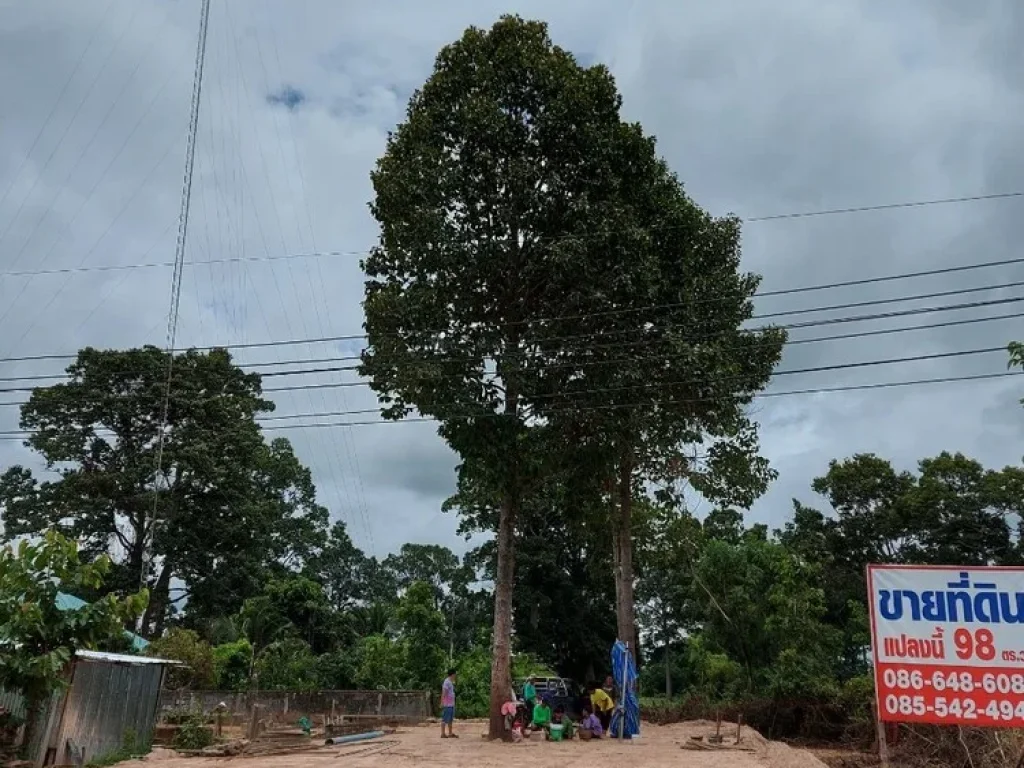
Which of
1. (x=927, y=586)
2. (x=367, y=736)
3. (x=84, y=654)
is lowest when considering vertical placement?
(x=367, y=736)

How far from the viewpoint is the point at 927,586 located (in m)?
8.96

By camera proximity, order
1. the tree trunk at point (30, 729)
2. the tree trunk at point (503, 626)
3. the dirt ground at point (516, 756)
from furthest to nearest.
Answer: the tree trunk at point (503, 626) < the dirt ground at point (516, 756) < the tree trunk at point (30, 729)

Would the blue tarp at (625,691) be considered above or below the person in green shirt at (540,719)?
above

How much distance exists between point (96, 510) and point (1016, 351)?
3753cm

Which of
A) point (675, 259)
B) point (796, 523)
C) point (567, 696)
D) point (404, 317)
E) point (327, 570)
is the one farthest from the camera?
point (327, 570)

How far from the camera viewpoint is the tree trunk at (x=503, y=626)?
1828 centimetres

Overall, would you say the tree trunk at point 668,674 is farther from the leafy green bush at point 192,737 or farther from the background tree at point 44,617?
the background tree at point 44,617

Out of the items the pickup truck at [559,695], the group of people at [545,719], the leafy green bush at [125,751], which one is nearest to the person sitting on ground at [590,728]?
the group of people at [545,719]

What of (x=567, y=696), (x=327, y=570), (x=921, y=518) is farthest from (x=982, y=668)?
Answer: (x=327, y=570)

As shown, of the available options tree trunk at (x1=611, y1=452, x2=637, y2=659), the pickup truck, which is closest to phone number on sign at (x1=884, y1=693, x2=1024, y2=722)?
tree trunk at (x1=611, y1=452, x2=637, y2=659)

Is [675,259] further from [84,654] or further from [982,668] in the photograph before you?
[84,654]

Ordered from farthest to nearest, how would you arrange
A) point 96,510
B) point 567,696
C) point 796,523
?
point 796,523
point 96,510
point 567,696

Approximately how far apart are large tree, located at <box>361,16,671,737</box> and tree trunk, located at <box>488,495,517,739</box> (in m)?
0.05

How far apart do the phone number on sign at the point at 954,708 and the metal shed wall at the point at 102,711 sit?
1250 centimetres
